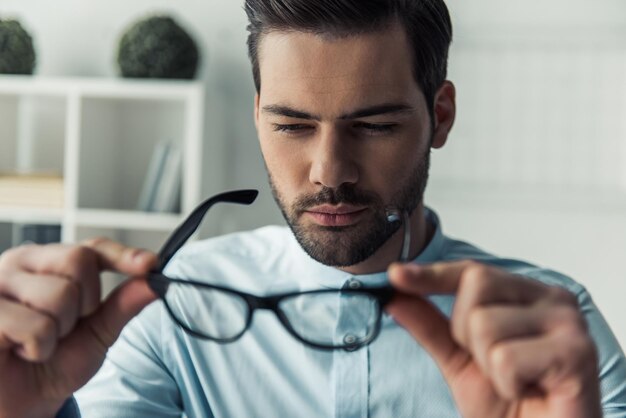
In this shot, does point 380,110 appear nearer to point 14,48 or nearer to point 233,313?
point 233,313

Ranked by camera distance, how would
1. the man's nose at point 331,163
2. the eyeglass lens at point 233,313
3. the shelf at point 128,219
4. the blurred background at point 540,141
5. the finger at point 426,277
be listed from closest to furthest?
1. the finger at point 426,277
2. the eyeglass lens at point 233,313
3. the man's nose at point 331,163
4. the shelf at point 128,219
5. the blurred background at point 540,141

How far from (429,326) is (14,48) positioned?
8.57 ft

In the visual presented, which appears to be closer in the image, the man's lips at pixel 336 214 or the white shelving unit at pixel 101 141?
the man's lips at pixel 336 214

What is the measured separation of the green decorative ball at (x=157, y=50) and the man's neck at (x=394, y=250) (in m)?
1.67

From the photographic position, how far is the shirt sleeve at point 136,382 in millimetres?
1435

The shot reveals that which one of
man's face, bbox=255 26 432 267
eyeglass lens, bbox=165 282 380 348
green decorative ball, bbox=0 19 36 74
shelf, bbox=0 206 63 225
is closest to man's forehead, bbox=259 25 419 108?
man's face, bbox=255 26 432 267

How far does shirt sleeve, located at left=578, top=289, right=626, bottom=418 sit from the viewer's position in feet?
4.62

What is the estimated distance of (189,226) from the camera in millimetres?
1119

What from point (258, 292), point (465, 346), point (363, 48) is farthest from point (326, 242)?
point (465, 346)

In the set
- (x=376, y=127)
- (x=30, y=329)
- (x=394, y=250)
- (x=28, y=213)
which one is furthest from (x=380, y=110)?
(x=28, y=213)

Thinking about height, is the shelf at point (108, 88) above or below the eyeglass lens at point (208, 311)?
above

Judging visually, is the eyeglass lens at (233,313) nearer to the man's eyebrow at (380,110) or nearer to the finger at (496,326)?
the finger at (496,326)

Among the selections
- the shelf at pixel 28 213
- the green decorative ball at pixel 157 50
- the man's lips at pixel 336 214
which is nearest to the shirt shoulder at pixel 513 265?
the man's lips at pixel 336 214

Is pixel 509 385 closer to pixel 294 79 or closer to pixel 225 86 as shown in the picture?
pixel 294 79
